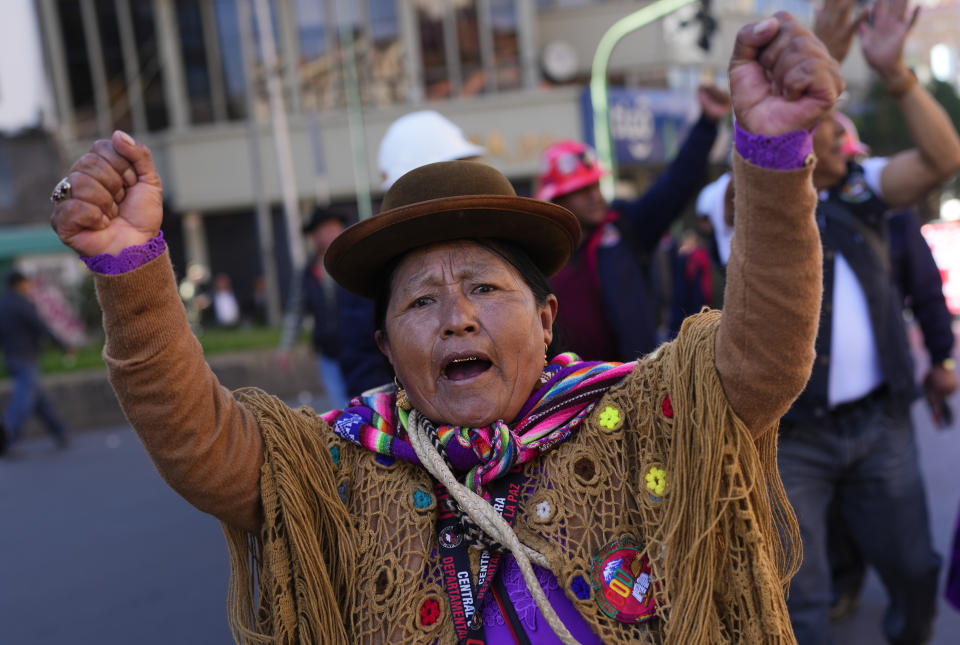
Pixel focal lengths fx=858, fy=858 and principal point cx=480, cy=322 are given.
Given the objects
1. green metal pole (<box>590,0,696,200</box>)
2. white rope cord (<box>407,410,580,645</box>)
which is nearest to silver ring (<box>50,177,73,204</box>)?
white rope cord (<box>407,410,580,645</box>)

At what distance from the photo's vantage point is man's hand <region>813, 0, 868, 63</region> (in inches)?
99.7

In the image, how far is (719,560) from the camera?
1.62 metres

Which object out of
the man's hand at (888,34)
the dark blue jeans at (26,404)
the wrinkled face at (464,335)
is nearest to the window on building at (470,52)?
the dark blue jeans at (26,404)

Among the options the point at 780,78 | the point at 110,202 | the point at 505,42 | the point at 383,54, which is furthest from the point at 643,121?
the point at 110,202

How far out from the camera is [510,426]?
1809 mm

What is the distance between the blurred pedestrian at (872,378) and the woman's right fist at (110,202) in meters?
2.21

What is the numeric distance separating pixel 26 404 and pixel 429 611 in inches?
355

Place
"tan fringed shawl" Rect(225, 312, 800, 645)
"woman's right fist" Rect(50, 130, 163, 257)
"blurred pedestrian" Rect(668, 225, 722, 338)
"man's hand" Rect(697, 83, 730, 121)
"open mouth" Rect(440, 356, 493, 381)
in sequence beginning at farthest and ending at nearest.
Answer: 1. "blurred pedestrian" Rect(668, 225, 722, 338)
2. "man's hand" Rect(697, 83, 730, 121)
3. "open mouth" Rect(440, 356, 493, 381)
4. "tan fringed shawl" Rect(225, 312, 800, 645)
5. "woman's right fist" Rect(50, 130, 163, 257)

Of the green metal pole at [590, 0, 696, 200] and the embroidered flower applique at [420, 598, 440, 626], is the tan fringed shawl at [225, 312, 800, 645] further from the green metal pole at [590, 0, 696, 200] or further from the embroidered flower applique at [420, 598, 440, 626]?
the green metal pole at [590, 0, 696, 200]

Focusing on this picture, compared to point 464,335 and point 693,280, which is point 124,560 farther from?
point 693,280

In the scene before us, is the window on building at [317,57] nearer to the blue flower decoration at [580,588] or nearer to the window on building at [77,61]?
the window on building at [77,61]

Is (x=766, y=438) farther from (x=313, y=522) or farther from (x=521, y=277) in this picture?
(x=313, y=522)

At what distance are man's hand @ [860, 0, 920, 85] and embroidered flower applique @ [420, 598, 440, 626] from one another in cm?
245

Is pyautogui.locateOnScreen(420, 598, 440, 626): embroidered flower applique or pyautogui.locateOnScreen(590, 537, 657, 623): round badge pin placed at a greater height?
pyautogui.locateOnScreen(590, 537, 657, 623): round badge pin
